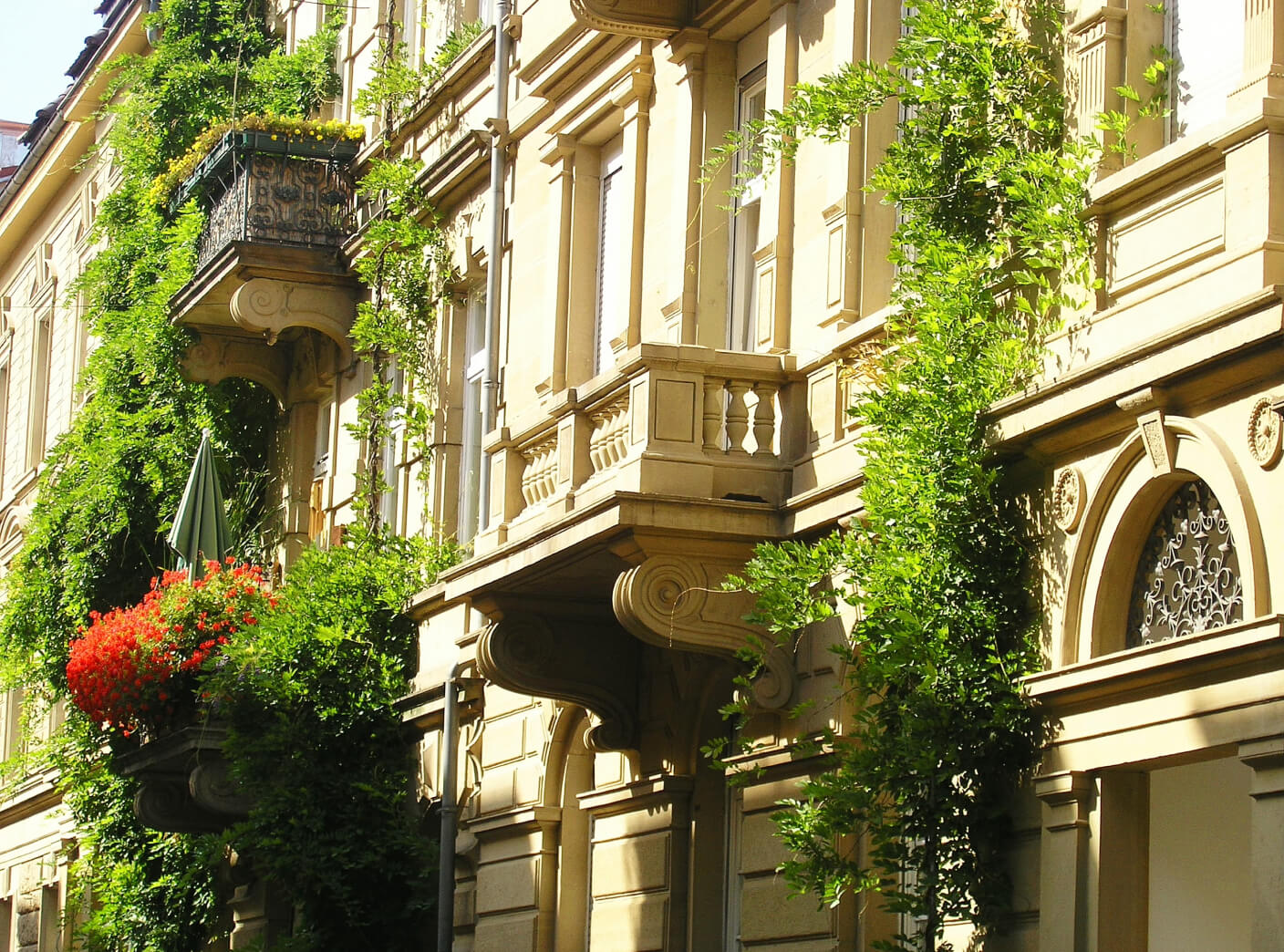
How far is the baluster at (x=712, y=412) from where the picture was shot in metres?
13.4

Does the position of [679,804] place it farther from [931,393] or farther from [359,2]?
[359,2]

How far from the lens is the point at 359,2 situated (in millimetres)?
23906

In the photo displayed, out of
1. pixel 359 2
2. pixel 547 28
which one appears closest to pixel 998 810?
pixel 547 28

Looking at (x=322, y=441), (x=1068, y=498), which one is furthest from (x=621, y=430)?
(x=322, y=441)

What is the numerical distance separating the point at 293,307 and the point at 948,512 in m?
12.4

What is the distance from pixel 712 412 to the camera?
1344 centimetres

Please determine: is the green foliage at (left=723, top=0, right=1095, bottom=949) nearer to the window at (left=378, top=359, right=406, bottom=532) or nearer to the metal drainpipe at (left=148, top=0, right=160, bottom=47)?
the window at (left=378, top=359, right=406, bottom=532)

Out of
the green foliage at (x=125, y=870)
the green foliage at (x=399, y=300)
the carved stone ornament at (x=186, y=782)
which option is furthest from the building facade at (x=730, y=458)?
the green foliage at (x=125, y=870)

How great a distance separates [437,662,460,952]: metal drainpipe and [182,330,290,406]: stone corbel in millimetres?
7638

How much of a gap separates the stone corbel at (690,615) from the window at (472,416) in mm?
5438

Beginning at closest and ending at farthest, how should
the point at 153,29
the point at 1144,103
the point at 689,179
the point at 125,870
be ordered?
1. the point at 1144,103
2. the point at 689,179
3. the point at 125,870
4. the point at 153,29

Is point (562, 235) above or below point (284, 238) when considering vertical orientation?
below

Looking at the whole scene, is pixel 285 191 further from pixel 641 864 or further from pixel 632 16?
pixel 641 864

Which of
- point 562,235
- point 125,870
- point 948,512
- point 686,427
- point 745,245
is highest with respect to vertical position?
point 562,235
